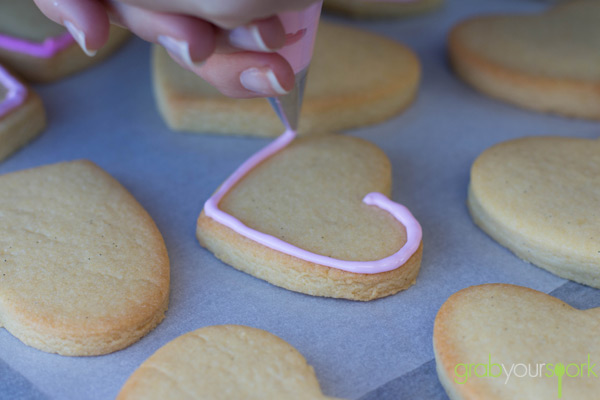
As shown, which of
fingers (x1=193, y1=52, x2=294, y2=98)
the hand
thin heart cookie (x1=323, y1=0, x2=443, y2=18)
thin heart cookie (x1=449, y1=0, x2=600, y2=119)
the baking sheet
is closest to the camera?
the hand

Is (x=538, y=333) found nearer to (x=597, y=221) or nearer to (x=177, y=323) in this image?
(x=597, y=221)

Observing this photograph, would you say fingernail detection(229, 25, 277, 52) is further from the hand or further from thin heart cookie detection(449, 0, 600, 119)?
thin heart cookie detection(449, 0, 600, 119)

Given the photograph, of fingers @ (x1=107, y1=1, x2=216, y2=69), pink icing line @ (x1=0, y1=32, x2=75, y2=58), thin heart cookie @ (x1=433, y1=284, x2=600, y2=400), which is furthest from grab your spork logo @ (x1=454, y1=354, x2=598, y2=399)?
pink icing line @ (x1=0, y1=32, x2=75, y2=58)

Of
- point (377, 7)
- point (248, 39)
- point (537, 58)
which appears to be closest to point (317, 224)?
point (248, 39)

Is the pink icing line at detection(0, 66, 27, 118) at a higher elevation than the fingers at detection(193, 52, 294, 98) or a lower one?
lower

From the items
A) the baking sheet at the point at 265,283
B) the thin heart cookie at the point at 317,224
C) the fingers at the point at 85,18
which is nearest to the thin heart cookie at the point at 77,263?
the baking sheet at the point at 265,283

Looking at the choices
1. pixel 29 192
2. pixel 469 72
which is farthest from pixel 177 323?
pixel 469 72
